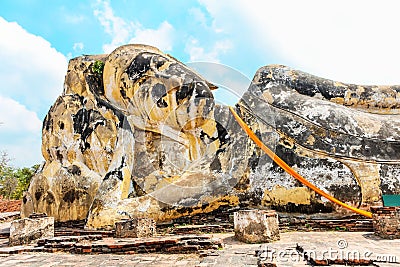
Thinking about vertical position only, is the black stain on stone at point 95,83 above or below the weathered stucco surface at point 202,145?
above

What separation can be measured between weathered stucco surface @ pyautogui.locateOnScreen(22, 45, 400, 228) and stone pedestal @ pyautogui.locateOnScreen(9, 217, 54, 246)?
729 millimetres

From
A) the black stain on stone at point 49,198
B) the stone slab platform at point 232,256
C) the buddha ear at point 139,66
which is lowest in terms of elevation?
the stone slab platform at point 232,256

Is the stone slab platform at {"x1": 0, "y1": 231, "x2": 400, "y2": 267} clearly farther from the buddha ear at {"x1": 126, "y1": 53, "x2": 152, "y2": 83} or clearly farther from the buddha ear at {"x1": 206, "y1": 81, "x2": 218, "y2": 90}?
the buddha ear at {"x1": 206, "y1": 81, "x2": 218, "y2": 90}

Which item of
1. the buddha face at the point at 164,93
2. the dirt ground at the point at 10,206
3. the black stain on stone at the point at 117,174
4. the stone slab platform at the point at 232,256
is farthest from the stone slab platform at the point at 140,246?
the dirt ground at the point at 10,206

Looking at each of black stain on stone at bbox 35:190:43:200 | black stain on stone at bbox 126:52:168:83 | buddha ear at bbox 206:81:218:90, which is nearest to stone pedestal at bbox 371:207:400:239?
buddha ear at bbox 206:81:218:90

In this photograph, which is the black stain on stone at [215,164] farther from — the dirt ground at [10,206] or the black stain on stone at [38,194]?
the dirt ground at [10,206]

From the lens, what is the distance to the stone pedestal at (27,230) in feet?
Result: 18.5

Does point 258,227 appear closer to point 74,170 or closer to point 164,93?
point 164,93

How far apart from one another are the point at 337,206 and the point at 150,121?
371 centimetres

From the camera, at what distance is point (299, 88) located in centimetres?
695

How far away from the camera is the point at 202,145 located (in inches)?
292

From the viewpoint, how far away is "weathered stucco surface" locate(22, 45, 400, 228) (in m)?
5.80

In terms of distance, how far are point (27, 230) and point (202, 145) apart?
3491 millimetres

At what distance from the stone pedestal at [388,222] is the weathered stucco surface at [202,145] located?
82 cm
